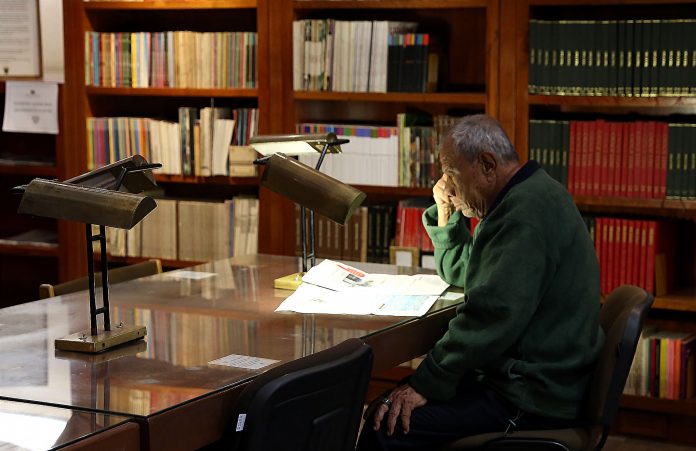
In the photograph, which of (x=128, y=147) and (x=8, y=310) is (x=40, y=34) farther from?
(x=8, y=310)

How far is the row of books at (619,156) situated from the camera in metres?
4.04

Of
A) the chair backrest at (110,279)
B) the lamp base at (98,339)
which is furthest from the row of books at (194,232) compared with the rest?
the lamp base at (98,339)

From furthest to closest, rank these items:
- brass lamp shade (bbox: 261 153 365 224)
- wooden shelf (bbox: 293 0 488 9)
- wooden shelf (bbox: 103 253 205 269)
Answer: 1. wooden shelf (bbox: 103 253 205 269)
2. wooden shelf (bbox: 293 0 488 9)
3. brass lamp shade (bbox: 261 153 365 224)

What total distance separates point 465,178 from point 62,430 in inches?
53.9

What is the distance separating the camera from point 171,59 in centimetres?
487

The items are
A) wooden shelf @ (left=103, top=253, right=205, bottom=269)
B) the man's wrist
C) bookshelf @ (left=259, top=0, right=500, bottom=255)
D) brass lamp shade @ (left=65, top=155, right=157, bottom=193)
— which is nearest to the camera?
brass lamp shade @ (left=65, top=155, right=157, bottom=193)

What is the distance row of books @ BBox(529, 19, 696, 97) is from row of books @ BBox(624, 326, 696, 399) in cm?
96

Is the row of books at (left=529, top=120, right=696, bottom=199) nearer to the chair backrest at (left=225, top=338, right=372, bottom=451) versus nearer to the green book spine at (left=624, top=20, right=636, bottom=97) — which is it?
the green book spine at (left=624, top=20, right=636, bottom=97)

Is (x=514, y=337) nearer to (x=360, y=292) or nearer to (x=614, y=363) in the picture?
(x=614, y=363)

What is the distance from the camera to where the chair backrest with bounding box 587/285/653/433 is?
8.38 feet

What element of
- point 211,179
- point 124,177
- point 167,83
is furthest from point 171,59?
point 124,177

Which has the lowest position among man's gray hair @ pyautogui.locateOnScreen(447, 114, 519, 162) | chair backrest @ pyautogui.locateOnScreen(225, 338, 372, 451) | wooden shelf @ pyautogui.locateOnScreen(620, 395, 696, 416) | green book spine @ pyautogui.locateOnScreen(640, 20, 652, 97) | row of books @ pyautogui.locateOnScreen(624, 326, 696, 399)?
wooden shelf @ pyautogui.locateOnScreen(620, 395, 696, 416)

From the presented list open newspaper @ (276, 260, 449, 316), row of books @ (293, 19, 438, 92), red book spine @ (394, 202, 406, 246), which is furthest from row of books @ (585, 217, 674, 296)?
open newspaper @ (276, 260, 449, 316)

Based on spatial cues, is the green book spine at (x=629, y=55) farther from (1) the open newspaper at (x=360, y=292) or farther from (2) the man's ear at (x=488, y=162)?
(2) the man's ear at (x=488, y=162)
